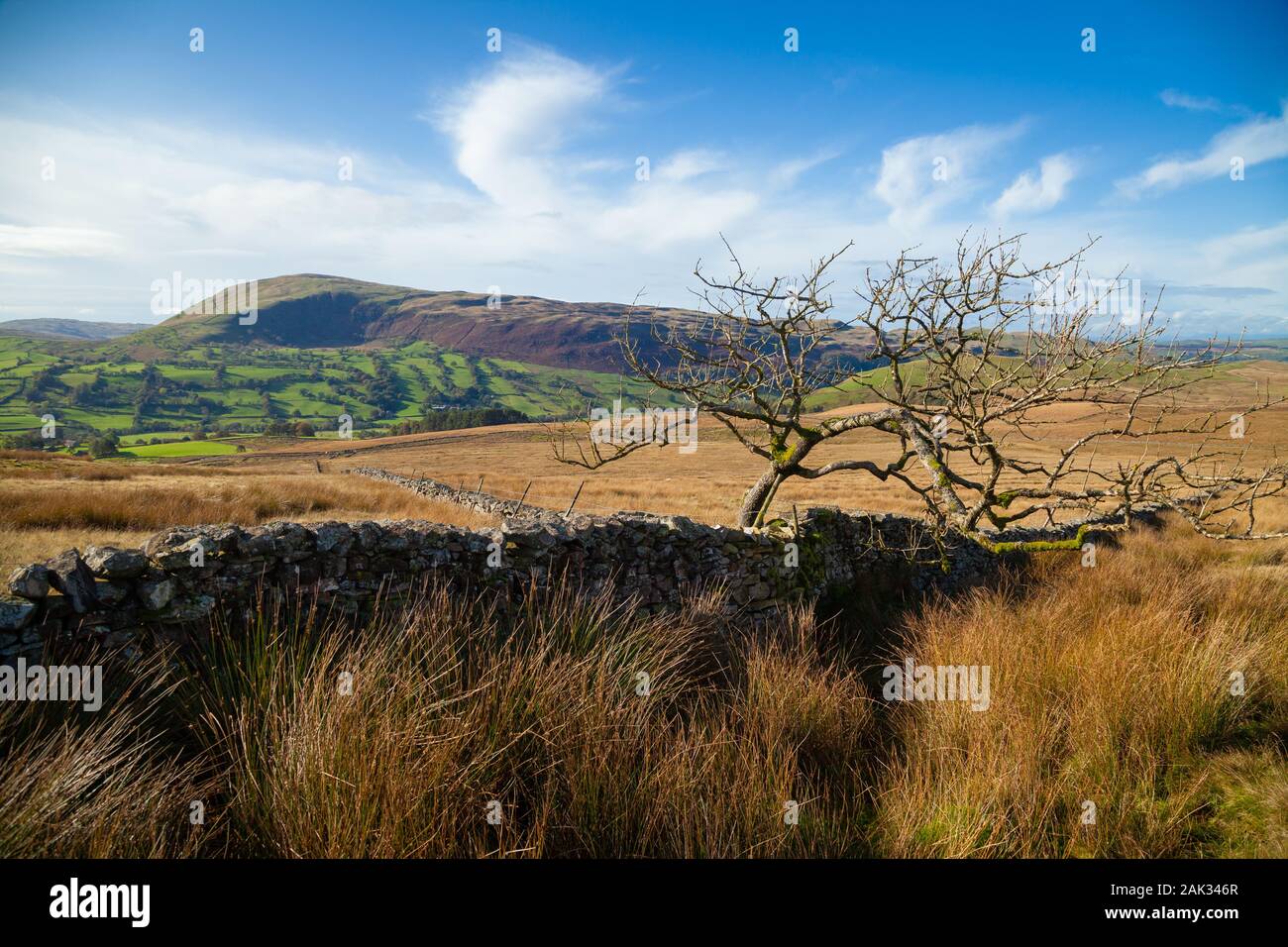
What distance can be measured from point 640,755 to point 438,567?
2.99 m

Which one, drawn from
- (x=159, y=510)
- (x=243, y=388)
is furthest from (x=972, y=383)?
(x=243, y=388)

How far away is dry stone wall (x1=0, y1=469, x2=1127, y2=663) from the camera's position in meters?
4.00

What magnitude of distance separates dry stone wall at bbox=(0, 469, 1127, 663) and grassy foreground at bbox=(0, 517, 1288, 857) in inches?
17.9

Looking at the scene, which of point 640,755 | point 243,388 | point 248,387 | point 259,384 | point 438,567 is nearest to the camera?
point 640,755

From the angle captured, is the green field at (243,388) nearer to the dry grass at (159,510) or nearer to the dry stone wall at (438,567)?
the dry grass at (159,510)

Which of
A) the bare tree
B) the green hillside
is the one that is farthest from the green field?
the bare tree

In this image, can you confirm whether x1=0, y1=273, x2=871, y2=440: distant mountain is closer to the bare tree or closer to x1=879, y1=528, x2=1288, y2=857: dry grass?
the bare tree

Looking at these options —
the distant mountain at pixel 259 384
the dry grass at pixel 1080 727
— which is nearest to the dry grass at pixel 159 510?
the dry grass at pixel 1080 727

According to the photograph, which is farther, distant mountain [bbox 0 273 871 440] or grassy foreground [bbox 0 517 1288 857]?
distant mountain [bbox 0 273 871 440]

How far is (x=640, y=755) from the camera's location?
326cm

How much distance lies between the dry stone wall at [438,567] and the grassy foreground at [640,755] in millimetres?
454

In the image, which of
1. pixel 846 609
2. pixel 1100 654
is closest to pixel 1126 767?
pixel 1100 654

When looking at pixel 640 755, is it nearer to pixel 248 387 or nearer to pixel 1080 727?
pixel 1080 727
